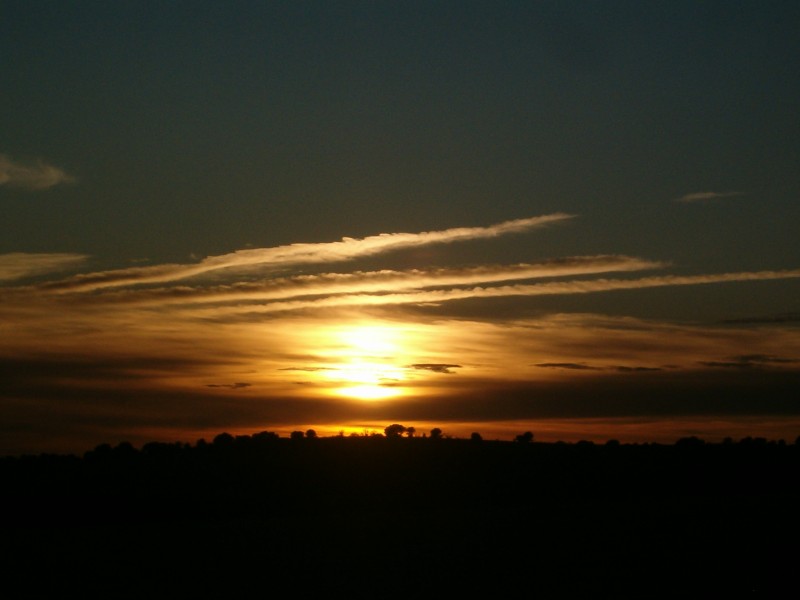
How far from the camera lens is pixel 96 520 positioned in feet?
90.5

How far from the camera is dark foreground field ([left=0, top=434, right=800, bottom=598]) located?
747 inches

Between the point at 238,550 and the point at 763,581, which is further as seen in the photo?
the point at 238,550

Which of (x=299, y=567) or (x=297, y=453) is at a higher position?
(x=297, y=453)

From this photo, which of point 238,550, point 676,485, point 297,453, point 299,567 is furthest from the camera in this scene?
point 297,453

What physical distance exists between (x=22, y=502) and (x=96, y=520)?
2850 millimetres

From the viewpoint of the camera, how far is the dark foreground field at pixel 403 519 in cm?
→ 1897

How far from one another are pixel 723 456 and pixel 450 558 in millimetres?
19381

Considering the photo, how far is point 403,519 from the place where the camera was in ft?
83.0

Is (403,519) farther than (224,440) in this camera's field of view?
No

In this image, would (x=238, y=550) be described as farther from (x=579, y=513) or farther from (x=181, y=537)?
(x=579, y=513)

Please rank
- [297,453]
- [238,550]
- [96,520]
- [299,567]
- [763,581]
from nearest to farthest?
[763,581] → [299,567] → [238,550] → [96,520] → [297,453]

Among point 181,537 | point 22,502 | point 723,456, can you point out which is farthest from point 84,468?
point 723,456

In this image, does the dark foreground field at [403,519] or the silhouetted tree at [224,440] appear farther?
the silhouetted tree at [224,440]

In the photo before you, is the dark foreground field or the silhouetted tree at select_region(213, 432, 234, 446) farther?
the silhouetted tree at select_region(213, 432, 234, 446)
